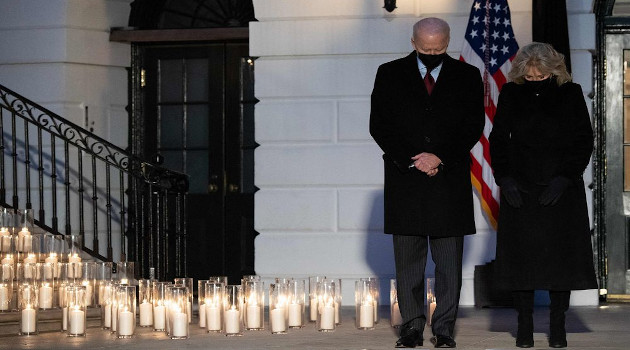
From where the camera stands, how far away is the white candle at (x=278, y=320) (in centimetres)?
805

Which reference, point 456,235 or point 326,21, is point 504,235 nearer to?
point 456,235

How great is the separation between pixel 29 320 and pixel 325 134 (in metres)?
3.50

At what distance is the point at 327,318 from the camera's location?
321 inches

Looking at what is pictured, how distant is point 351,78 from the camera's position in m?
10.8

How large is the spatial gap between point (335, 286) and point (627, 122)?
383 centimetres

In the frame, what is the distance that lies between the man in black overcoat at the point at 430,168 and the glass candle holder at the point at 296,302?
1180 millimetres

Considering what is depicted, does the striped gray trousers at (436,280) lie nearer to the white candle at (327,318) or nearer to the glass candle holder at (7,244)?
the white candle at (327,318)

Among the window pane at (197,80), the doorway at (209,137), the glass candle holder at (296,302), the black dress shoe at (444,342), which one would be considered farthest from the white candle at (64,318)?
the window pane at (197,80)

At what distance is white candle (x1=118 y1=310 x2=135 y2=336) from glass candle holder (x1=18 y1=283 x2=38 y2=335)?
0.58 metres

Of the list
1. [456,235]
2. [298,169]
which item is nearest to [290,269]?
[298,169]

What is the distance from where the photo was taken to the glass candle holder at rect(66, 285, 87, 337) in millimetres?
8031

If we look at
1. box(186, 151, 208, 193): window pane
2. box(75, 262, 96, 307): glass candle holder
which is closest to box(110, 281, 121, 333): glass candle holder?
box(75, 262, 96, 307): glass candle holder

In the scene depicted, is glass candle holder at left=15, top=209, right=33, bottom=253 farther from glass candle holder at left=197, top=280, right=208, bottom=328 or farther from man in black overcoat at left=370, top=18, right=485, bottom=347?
man in black overcoat at left=370, top=18, right=485, bottom=347

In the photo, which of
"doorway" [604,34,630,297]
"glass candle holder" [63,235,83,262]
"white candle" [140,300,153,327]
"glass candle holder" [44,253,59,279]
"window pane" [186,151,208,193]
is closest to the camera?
"white candle" [140,300,153,327]
